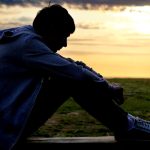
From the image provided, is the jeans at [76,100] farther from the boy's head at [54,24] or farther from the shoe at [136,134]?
the boy's head at [54,24]

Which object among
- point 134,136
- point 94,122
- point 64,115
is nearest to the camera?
point 134,136

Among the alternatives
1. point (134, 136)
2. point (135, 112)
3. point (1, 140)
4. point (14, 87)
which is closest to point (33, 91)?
point (14, 87)

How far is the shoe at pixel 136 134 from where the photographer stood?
16.8 feet

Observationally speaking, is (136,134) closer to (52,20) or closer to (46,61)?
(46,61)

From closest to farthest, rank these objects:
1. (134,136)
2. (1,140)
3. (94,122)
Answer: (1,140) → (134,136) → (94,122)

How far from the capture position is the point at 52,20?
4965 mm

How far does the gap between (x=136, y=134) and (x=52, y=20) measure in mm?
1262

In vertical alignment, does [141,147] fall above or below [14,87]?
below

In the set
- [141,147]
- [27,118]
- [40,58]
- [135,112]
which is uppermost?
[40,58]

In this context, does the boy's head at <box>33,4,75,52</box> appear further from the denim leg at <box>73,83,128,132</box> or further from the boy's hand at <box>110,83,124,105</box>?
the boy's hand at <box>110,83,124,105</box>

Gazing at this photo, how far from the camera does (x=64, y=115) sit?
10.1 meters

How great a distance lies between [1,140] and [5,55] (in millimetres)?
714

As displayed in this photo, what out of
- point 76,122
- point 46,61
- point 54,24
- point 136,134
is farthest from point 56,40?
point 76,122

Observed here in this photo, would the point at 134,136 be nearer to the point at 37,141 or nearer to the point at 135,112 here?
the point at 37,141
